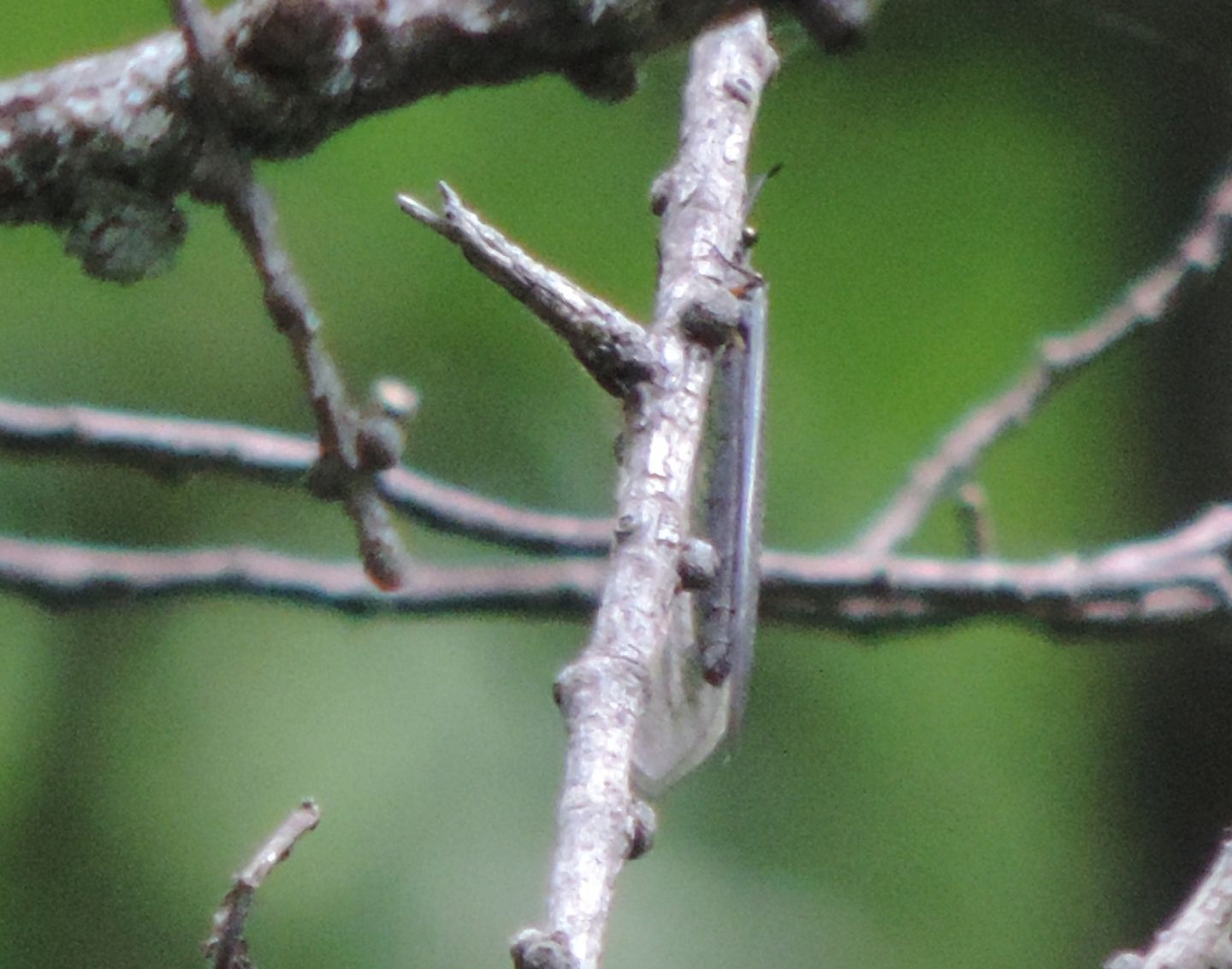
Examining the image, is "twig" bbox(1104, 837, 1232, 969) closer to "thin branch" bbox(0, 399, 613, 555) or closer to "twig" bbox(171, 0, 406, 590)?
"twig" bbox(171, 0, 406, 590)

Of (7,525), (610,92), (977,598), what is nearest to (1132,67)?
(977,598)

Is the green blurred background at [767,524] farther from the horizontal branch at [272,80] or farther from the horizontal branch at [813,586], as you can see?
the horizontal branch at [272,80]

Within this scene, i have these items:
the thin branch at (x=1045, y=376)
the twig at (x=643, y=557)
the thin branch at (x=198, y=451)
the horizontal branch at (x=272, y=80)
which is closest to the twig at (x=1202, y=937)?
the twig at (x=643, y=557)

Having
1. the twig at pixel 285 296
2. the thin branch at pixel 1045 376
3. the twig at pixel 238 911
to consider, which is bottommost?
the twig at pixel 238 911

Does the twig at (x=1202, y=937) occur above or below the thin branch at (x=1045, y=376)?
below

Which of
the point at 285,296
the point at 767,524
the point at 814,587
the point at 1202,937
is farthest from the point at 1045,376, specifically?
Result: the point at 285,296

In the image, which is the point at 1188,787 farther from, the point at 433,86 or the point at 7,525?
the point at 433,86

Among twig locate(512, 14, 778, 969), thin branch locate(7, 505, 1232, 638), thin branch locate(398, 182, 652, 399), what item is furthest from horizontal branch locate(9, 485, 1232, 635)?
thin branch locate(398, 182, 652, 399)
